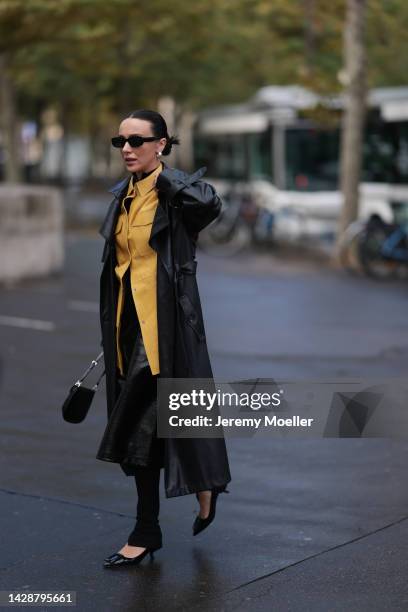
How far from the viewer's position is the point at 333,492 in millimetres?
6633

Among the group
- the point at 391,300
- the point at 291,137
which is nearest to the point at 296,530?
the point at 391,300

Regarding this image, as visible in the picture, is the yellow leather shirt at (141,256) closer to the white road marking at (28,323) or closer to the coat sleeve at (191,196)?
the coat sleeve at (191,196)

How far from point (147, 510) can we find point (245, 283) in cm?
1324

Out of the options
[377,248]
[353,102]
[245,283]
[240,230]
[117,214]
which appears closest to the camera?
[117,214]

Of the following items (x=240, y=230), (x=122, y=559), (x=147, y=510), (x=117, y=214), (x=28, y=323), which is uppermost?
(x=117, y=214)

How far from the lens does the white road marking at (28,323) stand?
43.9 feet

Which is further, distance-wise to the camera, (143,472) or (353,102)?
(353,102)

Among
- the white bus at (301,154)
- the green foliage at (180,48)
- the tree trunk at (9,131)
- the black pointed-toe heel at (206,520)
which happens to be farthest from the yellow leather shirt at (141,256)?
the tree trunk at (9,131)

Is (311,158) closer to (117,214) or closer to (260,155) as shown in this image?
(260,155)

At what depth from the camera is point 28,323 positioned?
13680mm

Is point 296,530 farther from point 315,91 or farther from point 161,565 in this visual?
point 315,91

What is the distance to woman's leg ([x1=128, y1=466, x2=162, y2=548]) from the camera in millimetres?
5379

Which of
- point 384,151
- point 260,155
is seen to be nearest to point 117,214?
point 384,151

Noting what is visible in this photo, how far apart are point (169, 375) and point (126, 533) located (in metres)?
0.91
